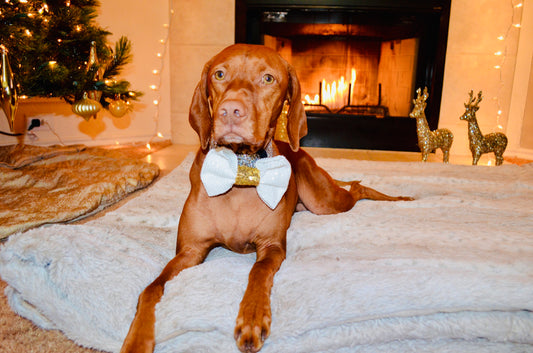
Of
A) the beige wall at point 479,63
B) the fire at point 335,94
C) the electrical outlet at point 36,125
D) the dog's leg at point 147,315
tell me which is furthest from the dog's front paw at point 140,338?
the beige wall at point 479,63

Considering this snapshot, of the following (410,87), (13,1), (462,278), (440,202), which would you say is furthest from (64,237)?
(410,87)

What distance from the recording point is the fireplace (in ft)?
15.7

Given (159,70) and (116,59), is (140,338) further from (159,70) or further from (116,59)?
(159,70)

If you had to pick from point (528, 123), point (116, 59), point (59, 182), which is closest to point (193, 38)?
point (116, 59)

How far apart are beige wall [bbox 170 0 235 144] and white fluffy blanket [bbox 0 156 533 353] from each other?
367 centimetres

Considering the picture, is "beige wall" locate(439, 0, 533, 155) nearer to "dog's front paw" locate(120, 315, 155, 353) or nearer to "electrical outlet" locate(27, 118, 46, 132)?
"electrical outlet" locate(27, 118, 46, 132)

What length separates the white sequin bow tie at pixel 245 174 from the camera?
1.53 m

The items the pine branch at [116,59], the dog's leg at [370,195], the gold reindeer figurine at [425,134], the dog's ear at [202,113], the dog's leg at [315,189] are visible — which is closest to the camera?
the dog's ear at [202,113]

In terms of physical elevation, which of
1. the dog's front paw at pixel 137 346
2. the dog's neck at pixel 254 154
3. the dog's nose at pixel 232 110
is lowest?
the dog's front paw at pixel 137 346

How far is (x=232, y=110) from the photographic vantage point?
1358 mm

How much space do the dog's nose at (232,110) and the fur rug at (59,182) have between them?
1.32m

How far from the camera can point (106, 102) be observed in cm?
349

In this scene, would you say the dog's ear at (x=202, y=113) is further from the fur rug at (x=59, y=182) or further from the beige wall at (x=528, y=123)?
the beige wall at (x=528, y=123)

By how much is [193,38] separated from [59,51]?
2214mm
